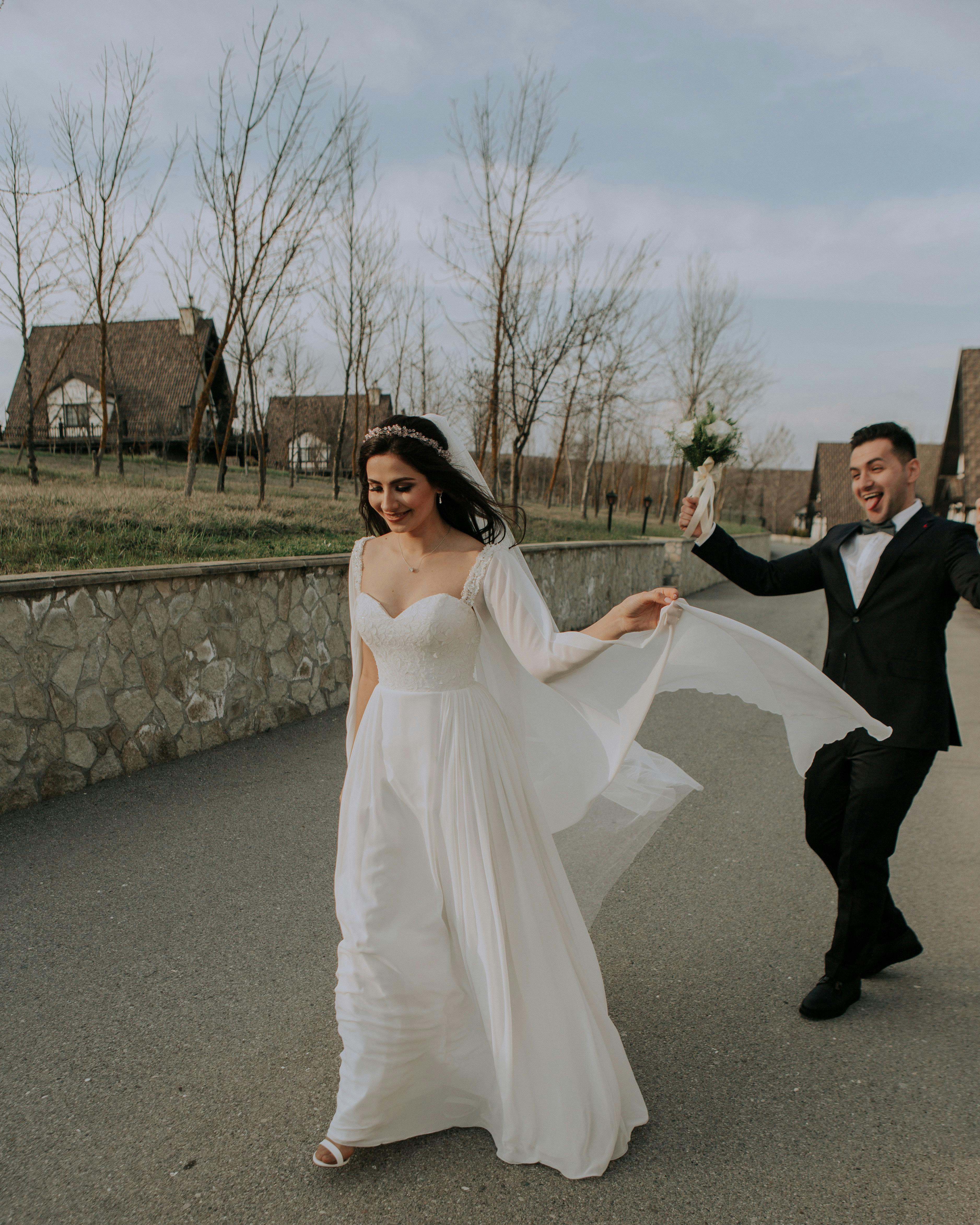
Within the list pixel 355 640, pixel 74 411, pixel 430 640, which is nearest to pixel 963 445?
pixel 74 411

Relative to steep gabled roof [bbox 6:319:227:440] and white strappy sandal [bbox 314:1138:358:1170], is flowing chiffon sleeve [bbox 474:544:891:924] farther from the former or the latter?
steep gabled roof [bbox 6:319:227:440]

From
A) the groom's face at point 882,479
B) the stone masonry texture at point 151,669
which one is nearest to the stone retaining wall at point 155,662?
the stone masonry texture at point 151,669

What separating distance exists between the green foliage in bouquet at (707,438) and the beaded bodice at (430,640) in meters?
1.27

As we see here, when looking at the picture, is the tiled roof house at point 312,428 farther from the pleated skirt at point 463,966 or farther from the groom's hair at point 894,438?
the pleated skirt at point 463,966

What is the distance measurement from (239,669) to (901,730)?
5.19m

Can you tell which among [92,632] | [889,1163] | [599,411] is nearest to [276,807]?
[92,632]

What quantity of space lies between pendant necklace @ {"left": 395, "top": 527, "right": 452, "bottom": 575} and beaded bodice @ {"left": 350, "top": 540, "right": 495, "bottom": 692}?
16 cm

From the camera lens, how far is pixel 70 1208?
2229 mm

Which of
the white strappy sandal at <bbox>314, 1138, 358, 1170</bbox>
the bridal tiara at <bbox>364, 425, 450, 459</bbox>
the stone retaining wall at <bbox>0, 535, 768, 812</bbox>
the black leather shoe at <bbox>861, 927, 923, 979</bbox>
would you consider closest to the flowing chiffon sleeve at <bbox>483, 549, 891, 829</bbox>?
the bridal tiara at <bbox>364, 425, 450, 459</bbox>

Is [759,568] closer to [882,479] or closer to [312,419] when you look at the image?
[882,479]

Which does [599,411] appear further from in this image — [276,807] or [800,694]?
[800,694]

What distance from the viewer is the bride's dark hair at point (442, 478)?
279 cm

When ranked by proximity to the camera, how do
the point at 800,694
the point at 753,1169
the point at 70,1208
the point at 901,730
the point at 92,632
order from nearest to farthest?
the point at 70,1208 → the point at 753,1169 → the point at 800,694 → the point at 901,730 → the point at 92,632

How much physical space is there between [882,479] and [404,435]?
179cm
